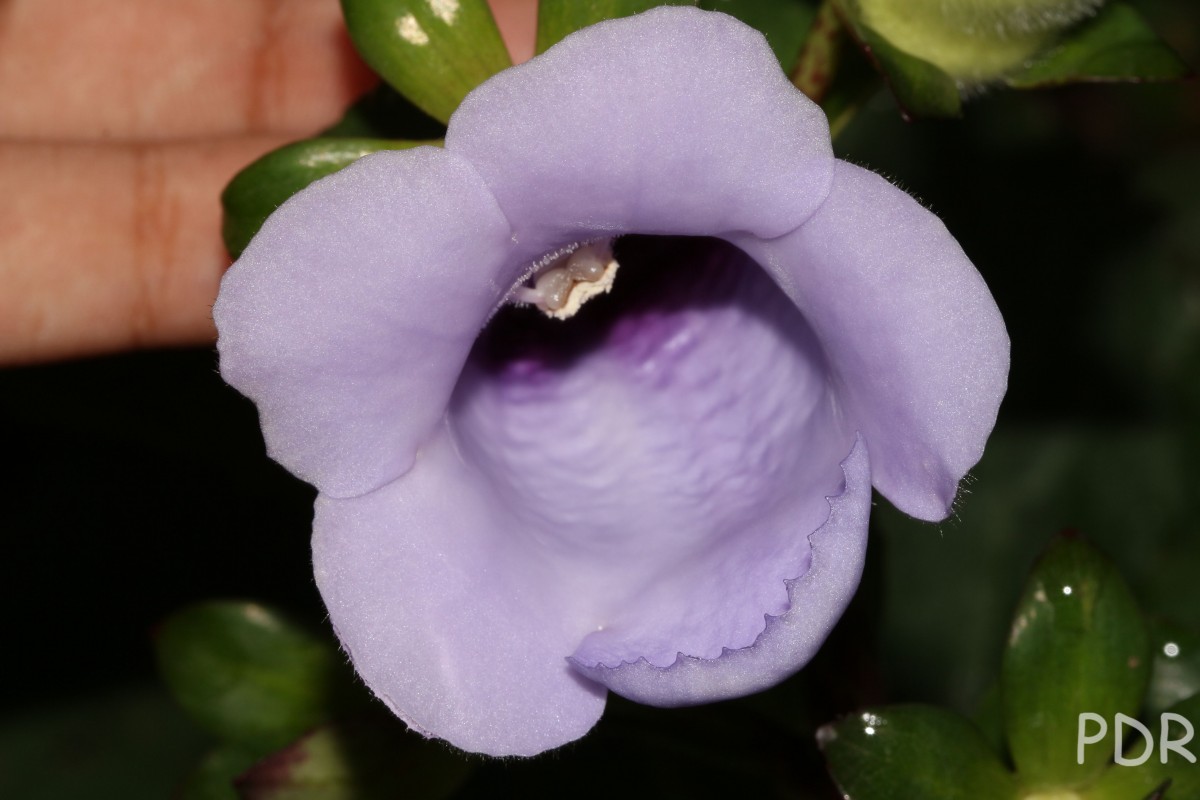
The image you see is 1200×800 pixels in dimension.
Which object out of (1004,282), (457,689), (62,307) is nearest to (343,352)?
(457,689)

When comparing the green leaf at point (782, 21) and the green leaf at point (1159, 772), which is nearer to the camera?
the green leaf at point (1159, 772)

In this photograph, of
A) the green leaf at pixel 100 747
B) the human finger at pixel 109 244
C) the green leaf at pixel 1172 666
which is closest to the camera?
the green leaf at pixel 1172 666

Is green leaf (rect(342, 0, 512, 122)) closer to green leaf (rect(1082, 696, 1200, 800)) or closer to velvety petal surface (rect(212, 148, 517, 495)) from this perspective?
velvety petal surface (rect(212, 148, 517, 495))

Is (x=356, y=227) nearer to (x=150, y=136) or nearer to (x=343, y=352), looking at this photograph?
(x=343, y=352)

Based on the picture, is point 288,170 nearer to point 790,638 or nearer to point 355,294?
point 355,294

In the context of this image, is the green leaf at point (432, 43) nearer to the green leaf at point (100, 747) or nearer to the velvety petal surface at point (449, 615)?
the velvety petal surface at point (449, 615)

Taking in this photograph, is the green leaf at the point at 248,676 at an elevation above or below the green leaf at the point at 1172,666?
below

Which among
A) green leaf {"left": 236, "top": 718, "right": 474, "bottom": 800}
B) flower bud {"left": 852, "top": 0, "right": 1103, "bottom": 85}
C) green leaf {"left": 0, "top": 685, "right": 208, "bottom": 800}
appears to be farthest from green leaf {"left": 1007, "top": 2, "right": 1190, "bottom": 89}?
green leaf {"left": 0, "top": 685, "right": 208, "bottom": 800}

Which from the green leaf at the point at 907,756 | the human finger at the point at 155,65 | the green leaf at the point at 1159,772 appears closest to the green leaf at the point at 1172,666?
the green leaf at the point at 1159,772
